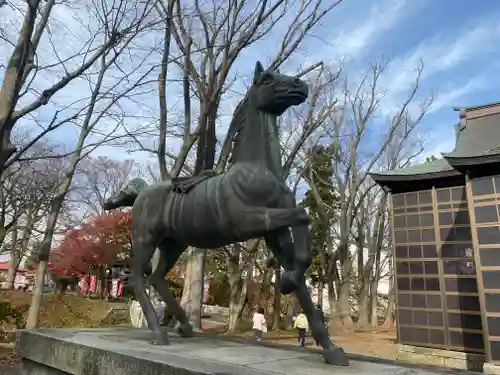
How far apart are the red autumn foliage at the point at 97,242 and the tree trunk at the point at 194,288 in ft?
62.4

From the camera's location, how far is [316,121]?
14680 mm

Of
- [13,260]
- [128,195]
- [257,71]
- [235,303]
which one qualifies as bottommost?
[235,303]

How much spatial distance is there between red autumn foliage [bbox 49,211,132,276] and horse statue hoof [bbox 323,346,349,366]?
26368 millimetres

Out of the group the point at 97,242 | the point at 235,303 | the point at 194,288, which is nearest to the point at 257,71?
the point at 194,288

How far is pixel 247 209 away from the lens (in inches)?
128

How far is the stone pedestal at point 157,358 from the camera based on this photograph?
259 cm

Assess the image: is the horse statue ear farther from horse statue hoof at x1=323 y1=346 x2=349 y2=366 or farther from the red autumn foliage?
the red autumn foliage

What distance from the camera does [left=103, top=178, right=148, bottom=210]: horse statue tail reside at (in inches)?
A: 182

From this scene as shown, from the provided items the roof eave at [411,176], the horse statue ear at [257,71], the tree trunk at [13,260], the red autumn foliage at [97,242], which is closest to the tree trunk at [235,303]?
the roof eave at [411,176]

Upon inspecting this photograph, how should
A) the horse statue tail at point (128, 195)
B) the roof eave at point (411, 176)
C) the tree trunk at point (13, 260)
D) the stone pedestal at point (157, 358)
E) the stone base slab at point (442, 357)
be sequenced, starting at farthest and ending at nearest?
the tree trunk at point (13, 260) → the roof eave at point (411, 176) → the stone base slab at point (442, 357) → the horse statue tail at point (128, 195) → the stone pedestal at point (157, 358)

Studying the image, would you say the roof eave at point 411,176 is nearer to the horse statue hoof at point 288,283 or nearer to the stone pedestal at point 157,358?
the stone pedestal at point 157,358

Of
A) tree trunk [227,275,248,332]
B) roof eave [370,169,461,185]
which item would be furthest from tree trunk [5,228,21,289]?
roof eave [370,169,461,185]

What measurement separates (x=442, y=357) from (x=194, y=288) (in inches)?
320

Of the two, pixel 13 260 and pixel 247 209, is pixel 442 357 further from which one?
pixel 13 260
